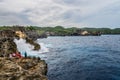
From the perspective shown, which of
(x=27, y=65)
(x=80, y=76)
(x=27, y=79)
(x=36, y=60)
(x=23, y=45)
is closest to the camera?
(x=27, y=79)

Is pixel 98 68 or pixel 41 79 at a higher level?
pixel 41 79

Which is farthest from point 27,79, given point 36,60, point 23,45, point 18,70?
point 23,45

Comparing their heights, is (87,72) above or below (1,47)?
below

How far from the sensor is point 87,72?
46.5m

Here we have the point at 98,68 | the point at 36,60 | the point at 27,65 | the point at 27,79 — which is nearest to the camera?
the point at 27,79

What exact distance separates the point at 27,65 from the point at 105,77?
53.4 feet

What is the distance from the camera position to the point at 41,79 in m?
26.0

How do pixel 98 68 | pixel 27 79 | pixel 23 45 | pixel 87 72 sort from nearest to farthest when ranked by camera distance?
1. pixel 27 79
2. pixel 87 72
3. pixel 98 68
4. pixel 23 45

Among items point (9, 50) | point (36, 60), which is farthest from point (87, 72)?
point (9, 50)

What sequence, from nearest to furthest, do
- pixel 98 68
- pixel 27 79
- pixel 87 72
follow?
1. pixel 27 79
2. pixel 87 72
3. pixel 98 68

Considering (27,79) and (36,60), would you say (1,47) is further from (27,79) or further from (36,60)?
(27,79)

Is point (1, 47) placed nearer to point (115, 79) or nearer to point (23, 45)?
point (115, 79)

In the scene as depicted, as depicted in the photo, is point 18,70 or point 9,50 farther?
point 9,50

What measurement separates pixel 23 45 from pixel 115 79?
53827mm
